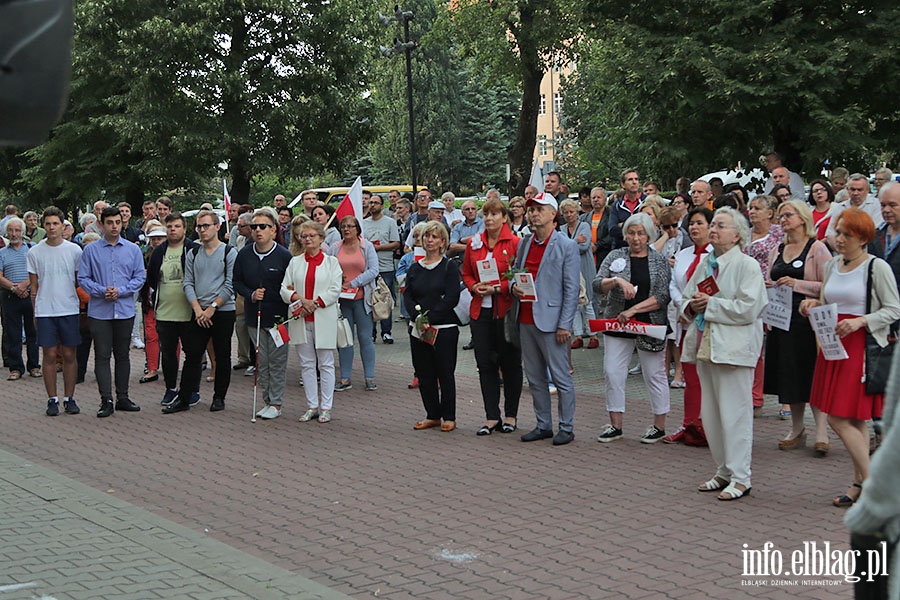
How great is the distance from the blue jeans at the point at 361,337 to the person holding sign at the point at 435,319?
249 cm

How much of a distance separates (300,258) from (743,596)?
6.83 m

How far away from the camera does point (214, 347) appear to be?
40.3ft

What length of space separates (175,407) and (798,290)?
6678mm

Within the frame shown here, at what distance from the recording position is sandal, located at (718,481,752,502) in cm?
782

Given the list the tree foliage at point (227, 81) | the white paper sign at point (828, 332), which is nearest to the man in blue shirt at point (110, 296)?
the white paper sign at point (828, 332)

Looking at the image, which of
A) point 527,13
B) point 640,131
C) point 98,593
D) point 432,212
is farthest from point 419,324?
point 527,13

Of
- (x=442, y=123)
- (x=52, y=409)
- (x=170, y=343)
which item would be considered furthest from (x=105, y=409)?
(x=442, y=123)

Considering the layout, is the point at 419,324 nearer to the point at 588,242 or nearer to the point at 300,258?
the point at 300,258

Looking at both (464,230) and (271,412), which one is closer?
(271,412)

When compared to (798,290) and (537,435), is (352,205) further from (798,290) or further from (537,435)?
(798,290)

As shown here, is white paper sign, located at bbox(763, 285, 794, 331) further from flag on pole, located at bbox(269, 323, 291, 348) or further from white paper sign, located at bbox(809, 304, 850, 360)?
flag on pole, located at bbox(269, 323, 291, 348)

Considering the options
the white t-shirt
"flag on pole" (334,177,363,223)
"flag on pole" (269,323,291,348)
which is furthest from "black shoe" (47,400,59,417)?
"flag on pole" (334,177,363,223)

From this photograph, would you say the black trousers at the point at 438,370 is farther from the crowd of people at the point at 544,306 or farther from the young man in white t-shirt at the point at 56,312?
the young man in white t-shirt at the point at 56,312

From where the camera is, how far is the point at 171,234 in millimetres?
12531
